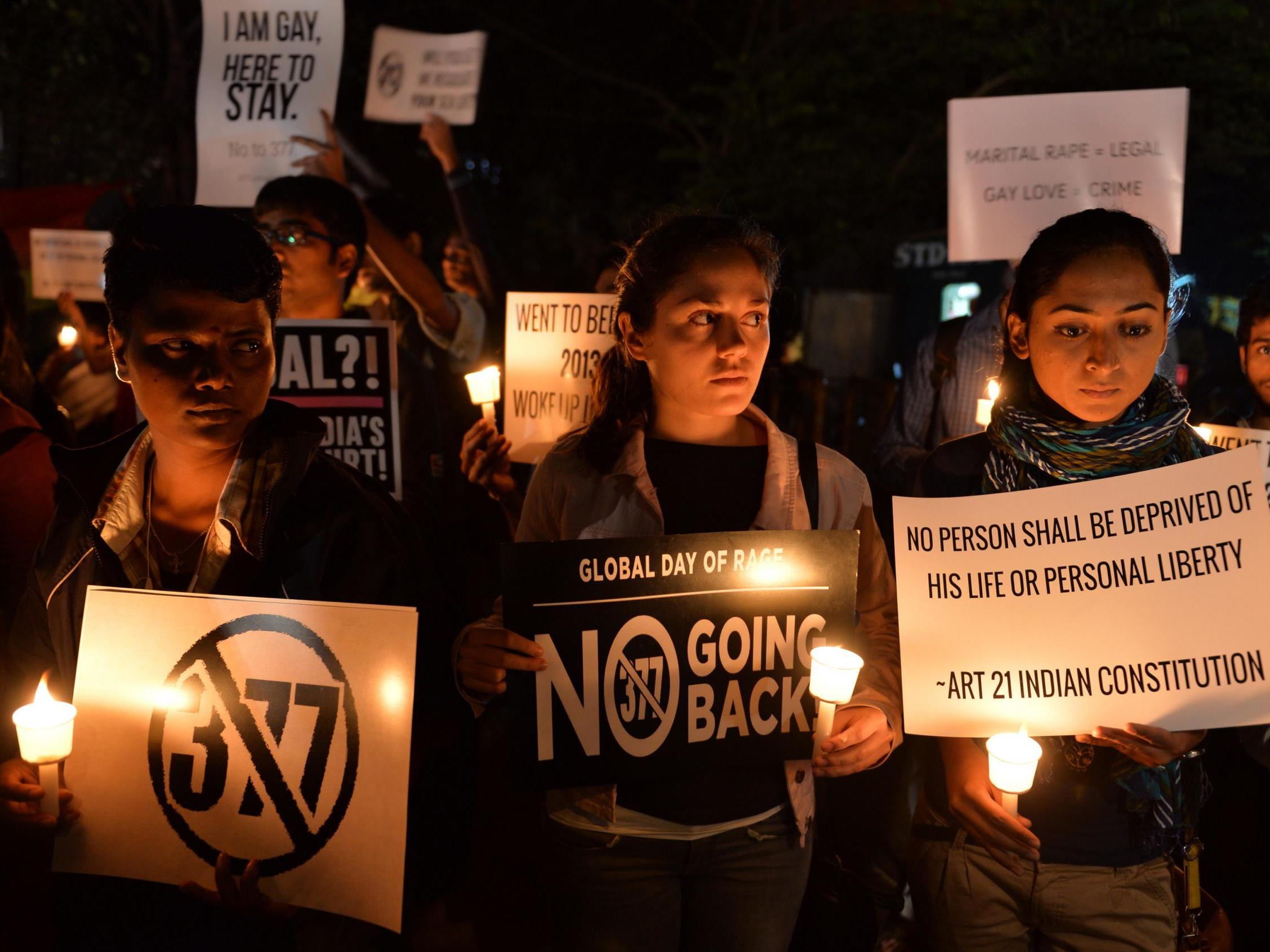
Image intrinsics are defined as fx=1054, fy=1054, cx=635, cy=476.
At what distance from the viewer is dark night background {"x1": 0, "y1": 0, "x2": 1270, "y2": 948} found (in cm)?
1188

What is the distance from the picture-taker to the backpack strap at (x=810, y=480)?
7.79 ft

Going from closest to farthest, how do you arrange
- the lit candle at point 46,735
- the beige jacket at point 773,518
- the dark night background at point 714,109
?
the lit candle at point 46,735 < the beige jacket at point 773,518 < the dark night background at point 714,109

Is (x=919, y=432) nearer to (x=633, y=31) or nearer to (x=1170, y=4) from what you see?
(x=1170, y=4)

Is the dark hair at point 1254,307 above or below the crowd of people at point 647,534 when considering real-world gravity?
above

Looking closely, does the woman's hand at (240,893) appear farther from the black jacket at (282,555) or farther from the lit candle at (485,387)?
the lit candle at (485,387)

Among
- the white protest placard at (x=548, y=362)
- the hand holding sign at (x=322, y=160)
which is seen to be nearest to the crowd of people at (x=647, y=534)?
the white protest placard at (x=548, y=362)

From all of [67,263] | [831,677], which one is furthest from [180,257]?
[67,263]

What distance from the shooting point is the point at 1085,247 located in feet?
7.47

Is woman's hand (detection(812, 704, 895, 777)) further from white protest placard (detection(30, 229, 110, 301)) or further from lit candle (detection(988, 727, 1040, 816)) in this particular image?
white protest placard (detection(30, 229, 110, 301))

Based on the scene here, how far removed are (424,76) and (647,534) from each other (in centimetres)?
735

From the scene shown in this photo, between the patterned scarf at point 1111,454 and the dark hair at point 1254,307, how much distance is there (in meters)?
1.16

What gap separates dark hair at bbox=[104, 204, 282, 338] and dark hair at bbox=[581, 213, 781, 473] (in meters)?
0.85

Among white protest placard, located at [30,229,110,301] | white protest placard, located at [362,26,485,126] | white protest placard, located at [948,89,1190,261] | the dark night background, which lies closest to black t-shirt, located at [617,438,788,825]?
white protest placard, located at [948,89,1190,261]

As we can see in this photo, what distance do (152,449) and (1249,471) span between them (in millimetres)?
2268
